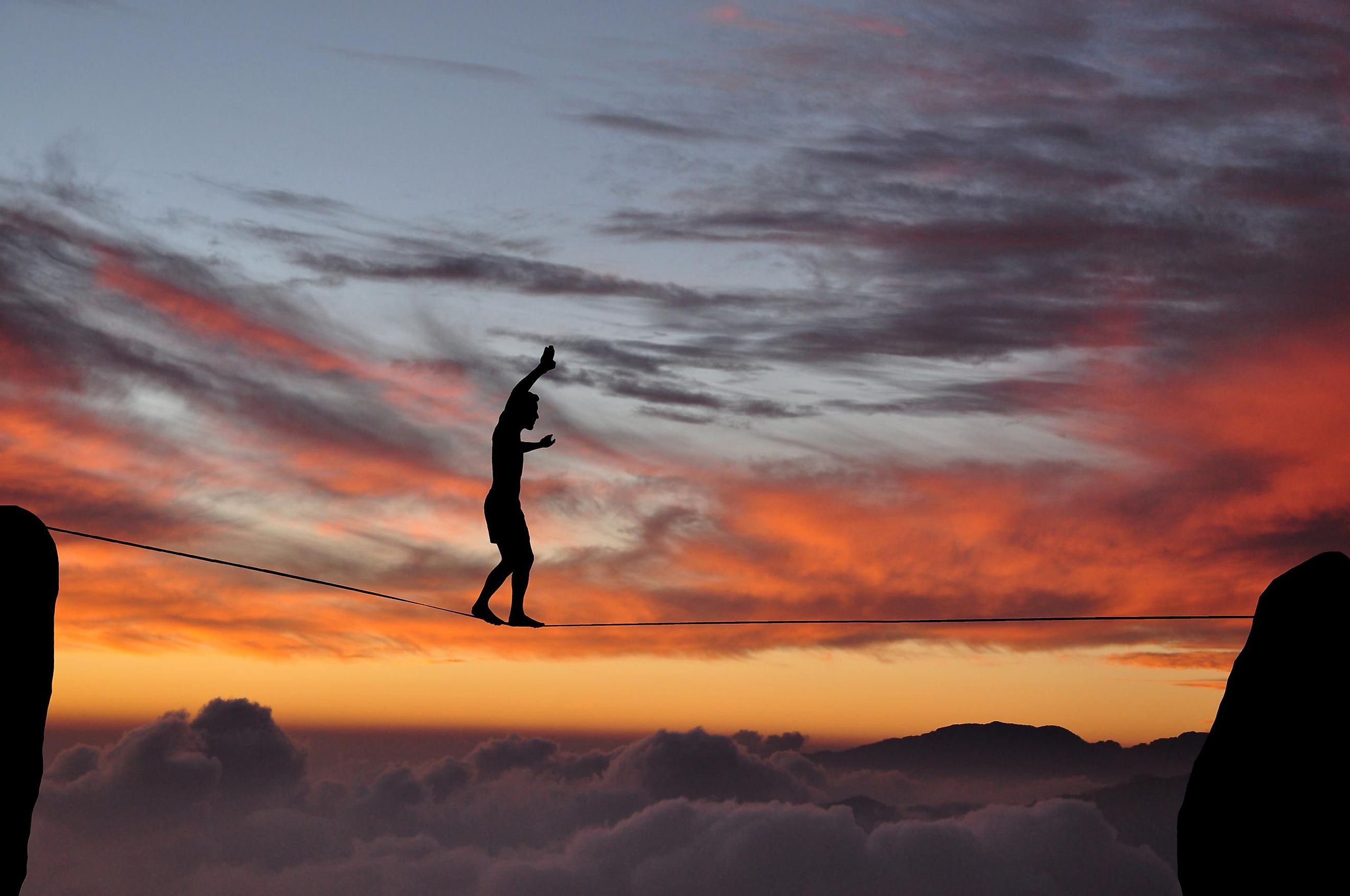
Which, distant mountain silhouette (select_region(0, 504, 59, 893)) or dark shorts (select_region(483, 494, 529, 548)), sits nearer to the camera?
distant mountain silhouette (select_region(0, 504, 59, 893))

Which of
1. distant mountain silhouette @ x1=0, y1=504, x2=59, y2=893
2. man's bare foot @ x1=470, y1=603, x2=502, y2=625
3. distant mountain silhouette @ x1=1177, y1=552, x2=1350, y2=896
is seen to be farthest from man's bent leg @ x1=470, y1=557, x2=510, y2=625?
distant mountain silhouette @ x1=1177, y1=552, x2=1350, y2=896

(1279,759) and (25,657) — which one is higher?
(1279,759)

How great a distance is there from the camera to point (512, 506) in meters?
15.6

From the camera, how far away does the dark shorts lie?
15578 millimetres

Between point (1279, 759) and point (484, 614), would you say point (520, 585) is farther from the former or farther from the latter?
point (1279, 759)

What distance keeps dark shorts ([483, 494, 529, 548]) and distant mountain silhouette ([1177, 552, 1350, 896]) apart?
839 centimetres

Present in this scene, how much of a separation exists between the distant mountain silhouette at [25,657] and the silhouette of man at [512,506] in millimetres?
5056

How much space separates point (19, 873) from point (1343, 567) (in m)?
13.8

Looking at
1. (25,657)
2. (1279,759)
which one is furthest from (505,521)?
(1279,759)

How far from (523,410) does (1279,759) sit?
918 centimetres

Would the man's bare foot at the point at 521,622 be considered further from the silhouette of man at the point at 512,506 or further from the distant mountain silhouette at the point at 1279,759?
the distant mountain silhouette at the point at 1279,759

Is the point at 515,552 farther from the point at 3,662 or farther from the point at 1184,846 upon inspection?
the point at 1184,846

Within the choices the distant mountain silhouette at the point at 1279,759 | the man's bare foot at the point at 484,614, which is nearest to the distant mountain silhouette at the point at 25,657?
the man's bare foot at the point at 484,614

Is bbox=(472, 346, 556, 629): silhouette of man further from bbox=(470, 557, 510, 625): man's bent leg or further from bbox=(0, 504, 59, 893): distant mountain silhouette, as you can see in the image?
bbox=(0, 504, 59, 893): distant mountain silhouette
